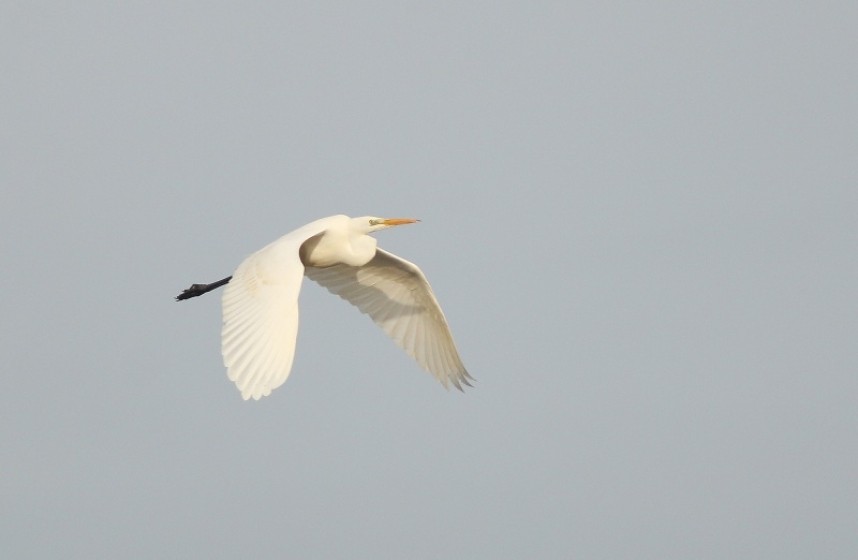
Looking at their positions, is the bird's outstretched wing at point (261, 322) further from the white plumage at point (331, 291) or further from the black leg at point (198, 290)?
the black leg at point (198, 290)

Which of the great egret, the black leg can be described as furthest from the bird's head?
the black leg

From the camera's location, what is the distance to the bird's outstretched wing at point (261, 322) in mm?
13938

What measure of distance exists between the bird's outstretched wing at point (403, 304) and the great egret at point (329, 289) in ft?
0.04

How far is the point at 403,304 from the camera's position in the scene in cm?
1997

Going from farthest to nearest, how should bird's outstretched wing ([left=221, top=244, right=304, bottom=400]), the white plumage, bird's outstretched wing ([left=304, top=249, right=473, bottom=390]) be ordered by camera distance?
bird's outstretched wing ([left=304, top=249, right=473, bottom=390]) < the white plumage < bird's outstretched wing ([left=221, top=244, right=304, bottom=400])

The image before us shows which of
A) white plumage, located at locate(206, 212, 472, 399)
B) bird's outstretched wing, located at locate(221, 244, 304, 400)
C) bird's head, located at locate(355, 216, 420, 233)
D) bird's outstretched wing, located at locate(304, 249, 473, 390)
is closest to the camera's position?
bird's outstretched wing, located at locate(221, 244, 304, 400)

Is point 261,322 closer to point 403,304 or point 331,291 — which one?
point 403,304

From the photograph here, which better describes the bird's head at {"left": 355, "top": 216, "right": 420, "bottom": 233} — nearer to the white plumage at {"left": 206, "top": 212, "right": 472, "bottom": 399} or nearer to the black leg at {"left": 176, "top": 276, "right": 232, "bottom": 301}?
the white plumage at {"left": 206, "top": 212, "right": 472, "bottom": 399}

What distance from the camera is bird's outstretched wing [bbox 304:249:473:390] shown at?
19.5 meters

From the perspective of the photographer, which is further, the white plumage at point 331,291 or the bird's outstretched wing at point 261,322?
the white plumage at point 331,291

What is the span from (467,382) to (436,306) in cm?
106

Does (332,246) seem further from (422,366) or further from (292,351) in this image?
(292,351)

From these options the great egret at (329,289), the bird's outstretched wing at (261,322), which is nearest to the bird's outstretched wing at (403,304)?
the great egret at (329,289)

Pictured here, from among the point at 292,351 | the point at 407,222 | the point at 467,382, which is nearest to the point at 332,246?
the point at 407,222
